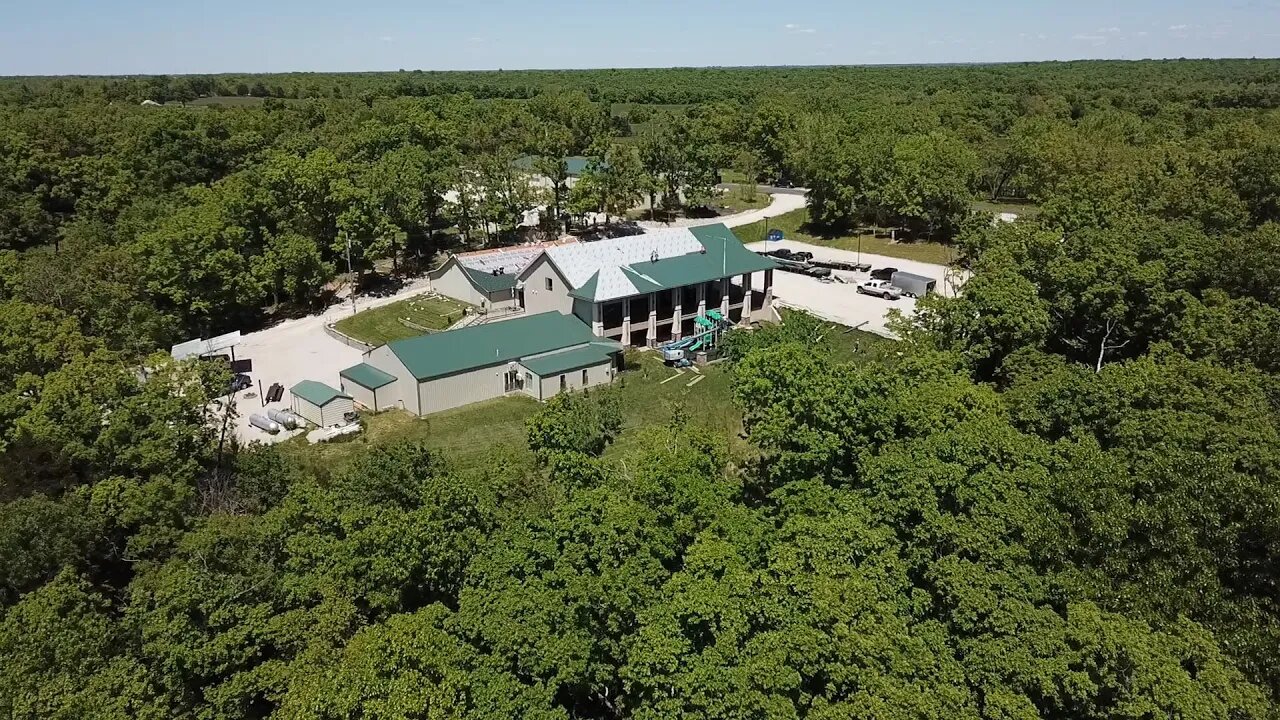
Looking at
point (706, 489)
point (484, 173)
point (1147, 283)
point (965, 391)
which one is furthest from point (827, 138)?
point (706, 489)

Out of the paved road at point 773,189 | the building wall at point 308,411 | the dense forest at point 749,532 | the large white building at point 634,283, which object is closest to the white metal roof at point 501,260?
the large white building at point 634,283

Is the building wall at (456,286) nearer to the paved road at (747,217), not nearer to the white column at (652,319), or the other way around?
the white column at (652,319)

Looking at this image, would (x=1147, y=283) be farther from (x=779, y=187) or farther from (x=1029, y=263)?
(x=779, y=187)

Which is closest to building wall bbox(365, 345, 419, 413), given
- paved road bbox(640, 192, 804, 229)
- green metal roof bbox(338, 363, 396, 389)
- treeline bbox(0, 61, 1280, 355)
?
green metal roof bbox(338, 363, 396, 389)

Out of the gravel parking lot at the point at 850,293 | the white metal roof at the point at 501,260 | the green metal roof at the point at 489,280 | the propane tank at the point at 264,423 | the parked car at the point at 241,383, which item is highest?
the white metal roof at the point at 501,260

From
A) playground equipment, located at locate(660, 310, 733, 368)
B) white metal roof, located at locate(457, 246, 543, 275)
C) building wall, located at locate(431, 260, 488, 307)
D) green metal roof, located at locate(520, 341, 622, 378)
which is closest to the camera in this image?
green metal roof, located at locate(520, 341, 622, 378)

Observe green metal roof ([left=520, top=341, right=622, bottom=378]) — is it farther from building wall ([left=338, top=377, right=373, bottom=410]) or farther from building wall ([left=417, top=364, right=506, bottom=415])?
building wall ([left=338, top=377, right=373, bottom=410])
